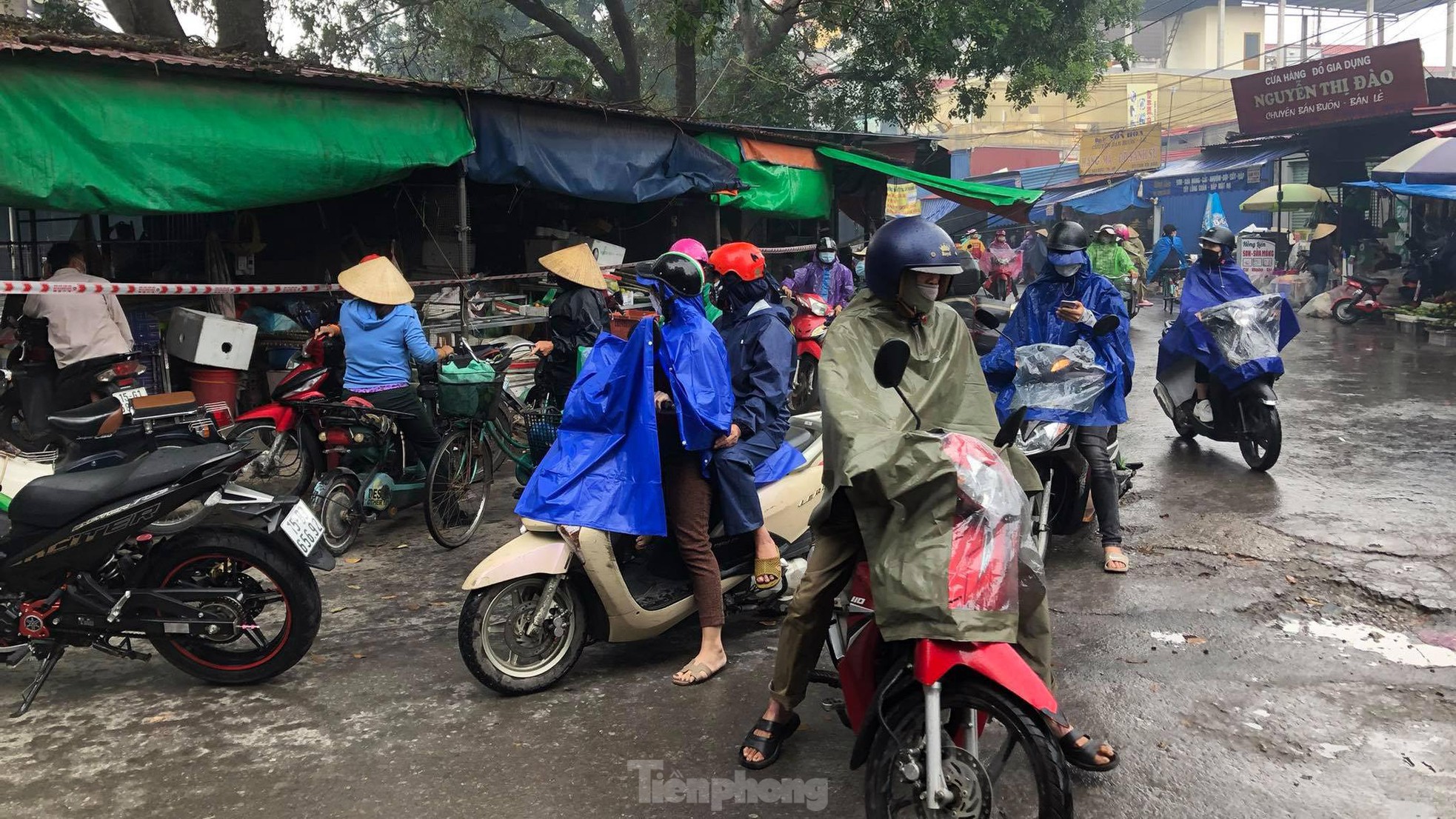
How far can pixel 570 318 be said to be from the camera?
7.15m

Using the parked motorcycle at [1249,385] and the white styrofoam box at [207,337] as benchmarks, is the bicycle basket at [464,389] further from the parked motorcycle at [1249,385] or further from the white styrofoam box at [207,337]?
the parked motorcycle at [1249,385]

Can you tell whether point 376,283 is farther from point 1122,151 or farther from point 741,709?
point 1122,151

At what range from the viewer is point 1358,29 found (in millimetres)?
48500

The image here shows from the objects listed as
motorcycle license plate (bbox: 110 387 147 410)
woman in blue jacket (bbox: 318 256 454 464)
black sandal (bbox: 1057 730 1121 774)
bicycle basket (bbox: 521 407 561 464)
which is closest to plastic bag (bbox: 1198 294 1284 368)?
bicycle basket (bbox: 521 407 561 464)

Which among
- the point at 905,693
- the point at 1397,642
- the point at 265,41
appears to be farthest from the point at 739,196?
the point at 905,693

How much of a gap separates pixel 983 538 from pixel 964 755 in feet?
1.75

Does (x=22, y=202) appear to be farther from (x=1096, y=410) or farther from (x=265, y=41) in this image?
(x=265, y=41)

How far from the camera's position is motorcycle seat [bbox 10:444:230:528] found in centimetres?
398

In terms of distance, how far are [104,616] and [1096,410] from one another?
4.44m

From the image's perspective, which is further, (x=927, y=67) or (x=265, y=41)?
(x=927, y=67)

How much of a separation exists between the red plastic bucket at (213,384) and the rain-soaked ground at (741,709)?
3.14 m

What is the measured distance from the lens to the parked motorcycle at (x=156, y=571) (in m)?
4.00

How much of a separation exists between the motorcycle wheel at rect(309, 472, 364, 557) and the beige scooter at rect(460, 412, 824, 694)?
1767 mm

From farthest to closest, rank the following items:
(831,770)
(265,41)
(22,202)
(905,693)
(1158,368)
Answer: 1. (265,41)
2. (1158,368)
3. (22,202)
4. (831,770)
5. (905,693)
